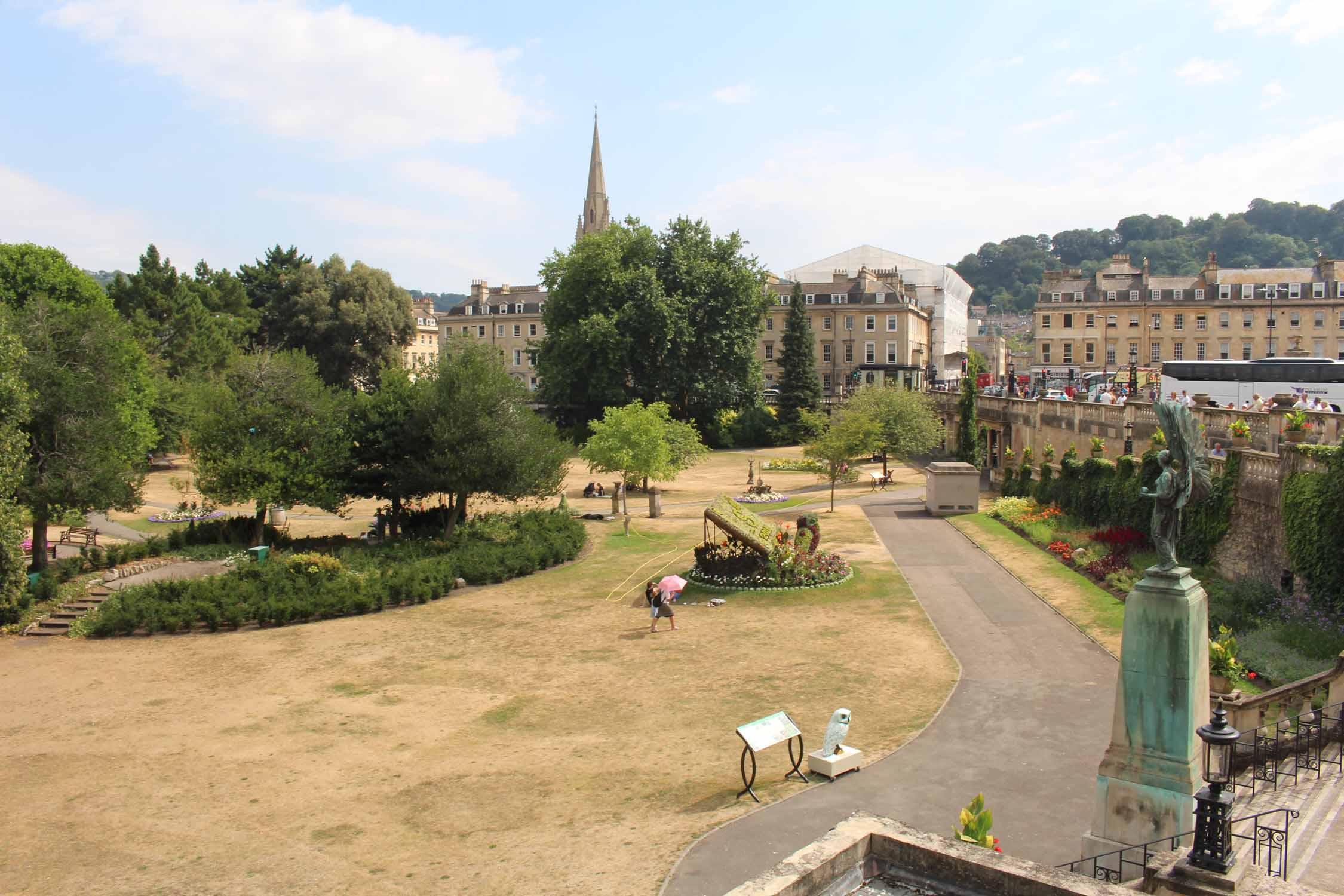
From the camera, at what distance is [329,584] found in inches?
1117

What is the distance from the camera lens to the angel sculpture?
36.9 ft

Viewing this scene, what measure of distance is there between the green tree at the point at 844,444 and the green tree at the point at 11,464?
30791 millimetres

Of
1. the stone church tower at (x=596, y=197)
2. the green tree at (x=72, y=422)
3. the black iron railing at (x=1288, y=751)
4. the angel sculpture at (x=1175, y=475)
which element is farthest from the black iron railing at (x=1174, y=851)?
the stone church tower at (x=596, y=197)

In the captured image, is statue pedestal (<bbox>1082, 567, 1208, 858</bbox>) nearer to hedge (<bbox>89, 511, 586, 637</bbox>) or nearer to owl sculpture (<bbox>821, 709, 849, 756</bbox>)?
owl sculpture (<bbox>821, 709, 849, 756</bbox>)

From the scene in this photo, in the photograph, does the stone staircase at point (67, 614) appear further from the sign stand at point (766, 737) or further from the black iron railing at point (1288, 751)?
the black iron railing at point (1288, 751)

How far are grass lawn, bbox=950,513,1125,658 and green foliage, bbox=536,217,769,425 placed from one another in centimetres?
3746

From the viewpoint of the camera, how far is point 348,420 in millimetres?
36094

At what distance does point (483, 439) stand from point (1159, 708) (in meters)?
27.4

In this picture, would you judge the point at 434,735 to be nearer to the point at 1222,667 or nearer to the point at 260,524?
the point at 1222,667

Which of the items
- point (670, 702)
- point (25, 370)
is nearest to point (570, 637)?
point (670, 702)

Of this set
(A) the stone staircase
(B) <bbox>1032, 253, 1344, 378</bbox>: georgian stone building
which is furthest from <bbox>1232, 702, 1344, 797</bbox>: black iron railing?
(B) <bbox>1032, 253, 1344, 378</bbox>: georgian stone building

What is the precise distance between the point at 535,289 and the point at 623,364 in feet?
153

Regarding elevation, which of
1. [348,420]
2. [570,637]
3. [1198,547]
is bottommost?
Result: [570,637]

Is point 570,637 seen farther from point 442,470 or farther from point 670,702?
point 442,470
